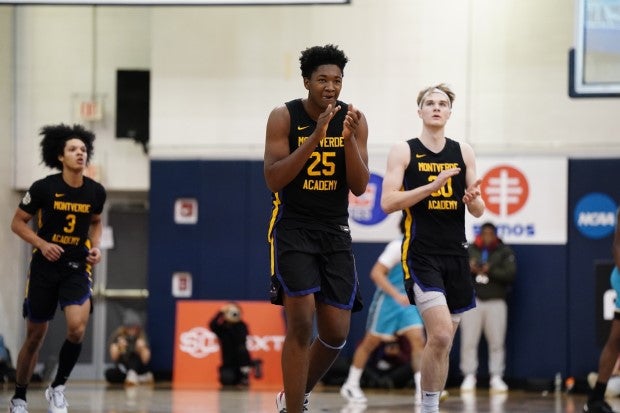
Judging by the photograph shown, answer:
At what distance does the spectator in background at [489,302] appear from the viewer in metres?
15.5

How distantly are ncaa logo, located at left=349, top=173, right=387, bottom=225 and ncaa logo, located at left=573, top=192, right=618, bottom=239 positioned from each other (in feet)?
8.21

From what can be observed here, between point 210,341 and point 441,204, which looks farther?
point 210,341

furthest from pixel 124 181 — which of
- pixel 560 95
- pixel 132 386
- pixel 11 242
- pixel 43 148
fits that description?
pixel 43 148

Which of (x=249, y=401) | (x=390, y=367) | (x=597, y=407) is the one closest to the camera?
(x=597, y=407)

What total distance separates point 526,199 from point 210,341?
4486 mm

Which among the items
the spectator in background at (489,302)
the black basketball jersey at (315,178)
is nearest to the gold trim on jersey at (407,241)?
the black basketball jersey at (315,178)

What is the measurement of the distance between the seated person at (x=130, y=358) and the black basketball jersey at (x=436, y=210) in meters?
9.12

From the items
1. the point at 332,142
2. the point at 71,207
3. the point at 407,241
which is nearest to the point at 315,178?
the point at 332,142

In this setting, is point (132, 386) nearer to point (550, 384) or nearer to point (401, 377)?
point (401, 377)

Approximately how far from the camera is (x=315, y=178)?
686 centimetres

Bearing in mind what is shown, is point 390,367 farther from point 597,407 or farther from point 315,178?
point 315,178

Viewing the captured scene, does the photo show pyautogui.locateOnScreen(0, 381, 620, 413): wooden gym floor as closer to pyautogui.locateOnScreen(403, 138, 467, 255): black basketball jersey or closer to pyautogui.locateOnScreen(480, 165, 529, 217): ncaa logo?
pyautogui.locateOnScreen(480, 165, 529, 217): ncaa logo

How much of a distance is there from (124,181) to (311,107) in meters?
10.9

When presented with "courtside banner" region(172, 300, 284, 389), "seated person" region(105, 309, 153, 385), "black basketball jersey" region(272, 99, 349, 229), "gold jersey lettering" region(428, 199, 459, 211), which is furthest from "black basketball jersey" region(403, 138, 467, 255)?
"seated person" region(105, 309, 153, 385)
